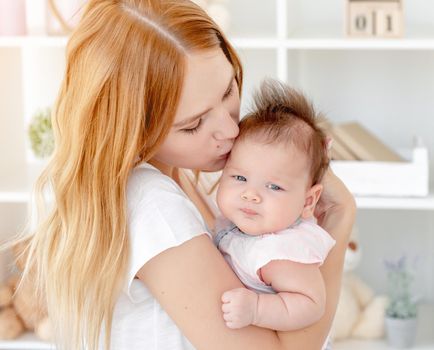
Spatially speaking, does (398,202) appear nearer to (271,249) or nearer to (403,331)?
(403,331)

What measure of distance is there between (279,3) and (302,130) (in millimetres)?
1212

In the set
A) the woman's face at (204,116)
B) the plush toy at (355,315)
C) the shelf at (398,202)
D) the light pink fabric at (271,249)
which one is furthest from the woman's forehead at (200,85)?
the plush toy at (355,315)

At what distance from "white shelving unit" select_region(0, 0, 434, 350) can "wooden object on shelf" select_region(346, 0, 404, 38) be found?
0.72 ft

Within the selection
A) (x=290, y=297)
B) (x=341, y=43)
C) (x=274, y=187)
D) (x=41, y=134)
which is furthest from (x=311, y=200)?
(x=41, y=134)

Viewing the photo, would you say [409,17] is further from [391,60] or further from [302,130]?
[302,130]

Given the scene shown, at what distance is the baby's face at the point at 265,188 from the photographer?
1.42 metres

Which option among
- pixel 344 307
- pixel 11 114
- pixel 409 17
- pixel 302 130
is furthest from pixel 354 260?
pixel 302 130

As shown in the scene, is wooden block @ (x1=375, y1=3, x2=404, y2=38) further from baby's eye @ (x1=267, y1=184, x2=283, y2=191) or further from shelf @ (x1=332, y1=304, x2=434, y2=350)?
baby's eye @ (x1=267, y1=184, x2=283, y2=191)

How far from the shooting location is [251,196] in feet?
4.63

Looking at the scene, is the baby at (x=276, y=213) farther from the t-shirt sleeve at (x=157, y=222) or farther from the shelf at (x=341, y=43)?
the shelf at (x=341, y=43)

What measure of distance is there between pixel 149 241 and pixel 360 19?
1.49 meters

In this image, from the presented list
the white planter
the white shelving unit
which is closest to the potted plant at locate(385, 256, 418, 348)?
the white planter

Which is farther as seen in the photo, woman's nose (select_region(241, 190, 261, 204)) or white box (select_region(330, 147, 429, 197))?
white box (select_region(330, 147, 429, 197))

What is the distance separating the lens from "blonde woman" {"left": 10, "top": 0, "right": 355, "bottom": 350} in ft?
4.40
